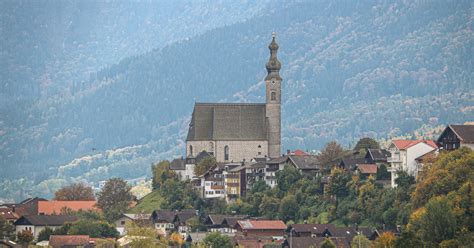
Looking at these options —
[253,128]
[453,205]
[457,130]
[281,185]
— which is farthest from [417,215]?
[253,128]

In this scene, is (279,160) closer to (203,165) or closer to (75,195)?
(203,165)

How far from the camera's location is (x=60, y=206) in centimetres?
16525

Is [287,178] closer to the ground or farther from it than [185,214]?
farther from it

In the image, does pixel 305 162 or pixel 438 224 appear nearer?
pixel 438 224

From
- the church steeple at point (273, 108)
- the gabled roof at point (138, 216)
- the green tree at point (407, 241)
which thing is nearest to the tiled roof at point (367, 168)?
the gabled roof at point (138, 216)

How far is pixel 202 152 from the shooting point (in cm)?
16525

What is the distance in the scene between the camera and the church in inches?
6476

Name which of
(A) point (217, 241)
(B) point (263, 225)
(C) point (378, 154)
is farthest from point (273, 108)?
(A) point (217, 241)

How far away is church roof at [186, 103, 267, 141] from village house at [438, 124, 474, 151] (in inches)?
1622

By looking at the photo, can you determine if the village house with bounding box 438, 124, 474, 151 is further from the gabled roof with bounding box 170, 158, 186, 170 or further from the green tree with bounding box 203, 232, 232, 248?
the gabled roof with bounding box 170, 158, 186, 170

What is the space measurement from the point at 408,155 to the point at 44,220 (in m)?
37.4

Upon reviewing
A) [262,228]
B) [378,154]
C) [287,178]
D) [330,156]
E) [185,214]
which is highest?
[330,156]

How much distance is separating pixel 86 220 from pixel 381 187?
2815cm

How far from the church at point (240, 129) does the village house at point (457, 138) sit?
131ft
